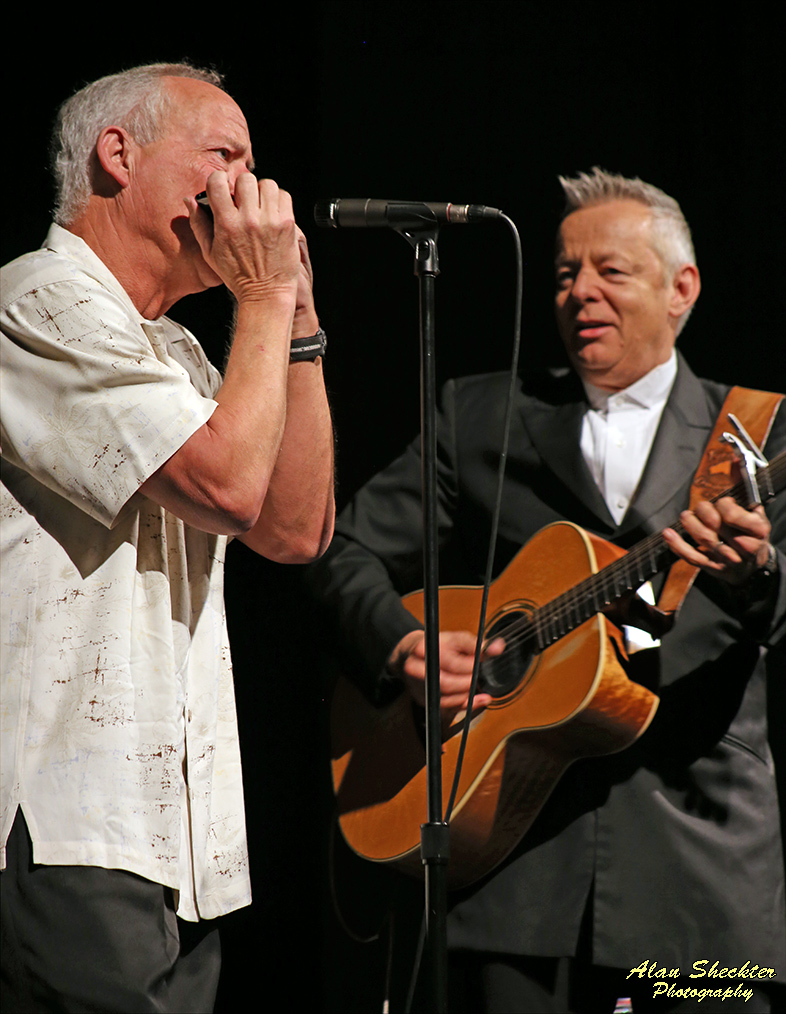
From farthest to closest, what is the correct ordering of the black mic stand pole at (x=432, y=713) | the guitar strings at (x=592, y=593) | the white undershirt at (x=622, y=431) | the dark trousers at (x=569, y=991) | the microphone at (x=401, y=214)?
1. the white undershirt at (x=622, y=431)
2. the guitar strings at (x=592, y=593)
3. the dark trousers at (x=569, y=991)
4. the microphone at (x=401, y=214)
5. the black mic stand pole at (x=432, y=713)

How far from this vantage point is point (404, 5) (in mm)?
2750

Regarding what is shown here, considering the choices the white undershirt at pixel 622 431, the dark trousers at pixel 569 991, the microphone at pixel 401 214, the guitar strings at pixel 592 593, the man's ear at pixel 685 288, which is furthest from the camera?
the man's ear at pixel 685 288

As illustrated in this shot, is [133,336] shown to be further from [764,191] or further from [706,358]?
[764,191]

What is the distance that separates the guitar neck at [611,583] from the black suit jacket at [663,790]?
11 centimetres

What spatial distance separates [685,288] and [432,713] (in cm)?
155

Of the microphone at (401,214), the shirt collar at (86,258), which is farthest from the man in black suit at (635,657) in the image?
the shirt collar at (86,258)

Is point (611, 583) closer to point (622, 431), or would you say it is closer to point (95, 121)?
point (622, 431)

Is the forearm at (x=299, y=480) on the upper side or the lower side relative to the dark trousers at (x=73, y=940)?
upper

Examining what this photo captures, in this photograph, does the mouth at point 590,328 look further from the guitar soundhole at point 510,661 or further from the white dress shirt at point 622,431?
the guitar soundhole at point 510,661

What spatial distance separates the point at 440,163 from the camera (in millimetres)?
2719

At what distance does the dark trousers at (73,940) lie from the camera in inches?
47.4

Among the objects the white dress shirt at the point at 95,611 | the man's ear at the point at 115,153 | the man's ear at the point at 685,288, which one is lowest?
the white dress shirt at the point at 95,611

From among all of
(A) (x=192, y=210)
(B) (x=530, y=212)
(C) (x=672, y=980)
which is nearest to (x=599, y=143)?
(B) (x=530, y=212)

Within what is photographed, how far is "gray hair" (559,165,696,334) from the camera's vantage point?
259 cm
